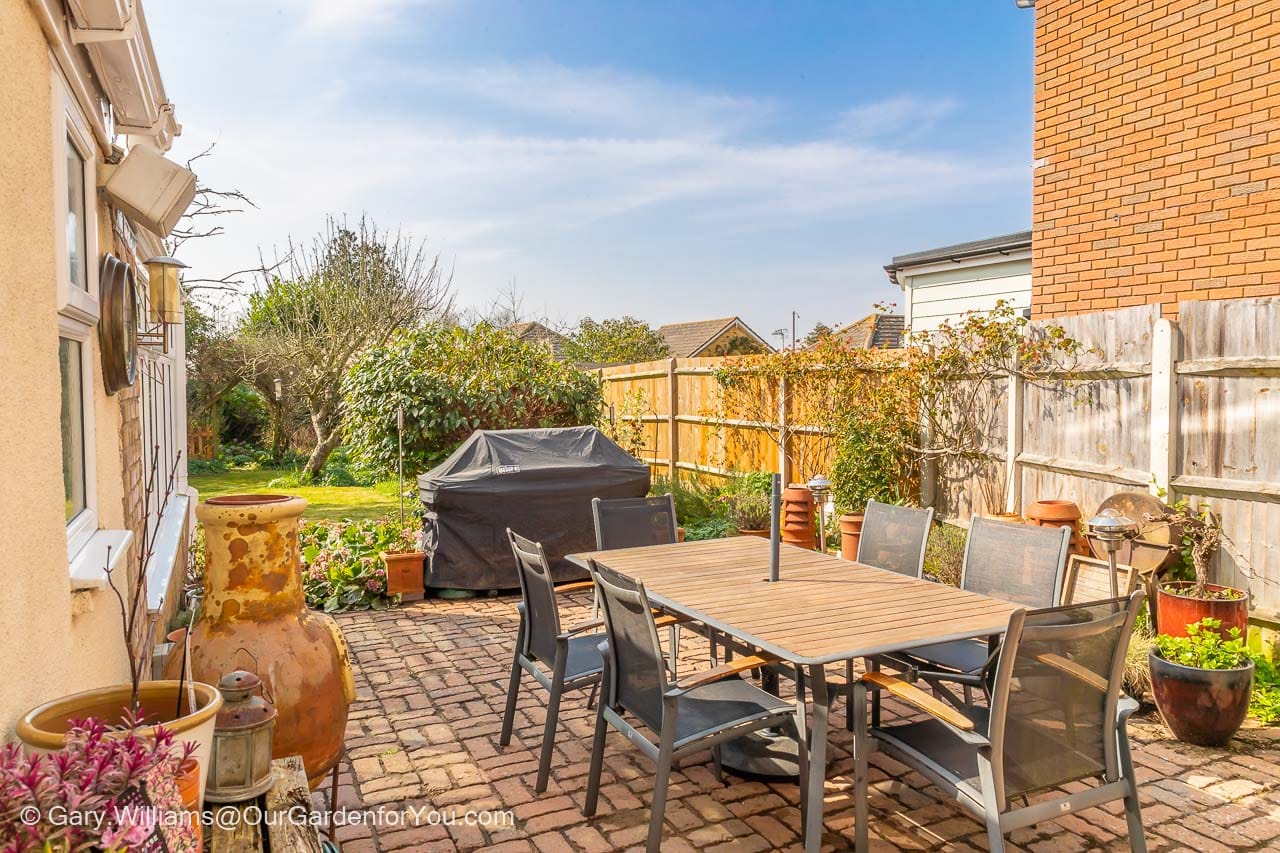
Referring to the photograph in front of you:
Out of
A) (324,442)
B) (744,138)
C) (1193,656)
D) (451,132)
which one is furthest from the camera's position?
(324,442)

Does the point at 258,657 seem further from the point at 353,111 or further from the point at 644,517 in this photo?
the point at 353,111

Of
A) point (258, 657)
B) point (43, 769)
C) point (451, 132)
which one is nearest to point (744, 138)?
point (451, 132)

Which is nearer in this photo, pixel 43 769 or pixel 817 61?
pixel 43 769

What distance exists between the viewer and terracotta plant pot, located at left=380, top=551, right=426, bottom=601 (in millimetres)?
7176

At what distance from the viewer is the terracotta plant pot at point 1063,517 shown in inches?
234

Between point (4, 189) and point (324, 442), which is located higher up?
point (4, 189)

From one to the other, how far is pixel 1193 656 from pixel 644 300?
3037 centimetres

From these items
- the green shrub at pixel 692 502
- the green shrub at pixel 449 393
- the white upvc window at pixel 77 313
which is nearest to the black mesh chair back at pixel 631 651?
the white upvc window at pixel 77 313

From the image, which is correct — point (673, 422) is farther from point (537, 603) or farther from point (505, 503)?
point (537, 603)

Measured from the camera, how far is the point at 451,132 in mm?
11320

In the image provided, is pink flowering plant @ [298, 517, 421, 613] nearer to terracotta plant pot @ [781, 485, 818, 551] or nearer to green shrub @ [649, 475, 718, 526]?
green shrub @ [649, 475, 718, 526]

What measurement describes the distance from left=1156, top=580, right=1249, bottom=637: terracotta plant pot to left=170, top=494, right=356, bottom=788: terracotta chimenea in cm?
442

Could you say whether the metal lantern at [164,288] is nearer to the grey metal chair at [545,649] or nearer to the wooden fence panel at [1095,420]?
the grey metal chair at [545,649]

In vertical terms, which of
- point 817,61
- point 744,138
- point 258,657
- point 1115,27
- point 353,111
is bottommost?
point 258,657
